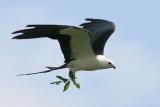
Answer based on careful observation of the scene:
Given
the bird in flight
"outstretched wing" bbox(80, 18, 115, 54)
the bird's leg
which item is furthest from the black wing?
"outstretched wing" bbox(80, 18, 115, 54)

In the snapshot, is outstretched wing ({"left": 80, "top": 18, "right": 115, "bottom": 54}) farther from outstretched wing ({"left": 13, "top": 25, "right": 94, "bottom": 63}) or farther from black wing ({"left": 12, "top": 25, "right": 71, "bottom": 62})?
black wing ({"left": 12, "top": 25, "right": 71, "bottom": 62})

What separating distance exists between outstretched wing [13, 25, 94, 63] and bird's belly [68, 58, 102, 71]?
132 millimetres

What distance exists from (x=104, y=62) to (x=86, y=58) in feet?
1.35

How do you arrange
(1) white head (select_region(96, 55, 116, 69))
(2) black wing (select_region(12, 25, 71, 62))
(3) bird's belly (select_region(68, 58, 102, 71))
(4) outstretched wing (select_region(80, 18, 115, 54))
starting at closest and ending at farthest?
(2) black wing (select_region(12, 25, 71, 62)) < (3) bird's belly (select_region(68, 58, 102, 71)) < (1) white head (select_region(96, 55, 116, 69)) < (4) outstretched wing (select_region(80, 18, 115, 54))

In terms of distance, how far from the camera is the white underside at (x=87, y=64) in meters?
18.9

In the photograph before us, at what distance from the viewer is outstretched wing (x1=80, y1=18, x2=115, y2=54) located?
20297mm

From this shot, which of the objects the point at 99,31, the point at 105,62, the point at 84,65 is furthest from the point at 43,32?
the point at 99,31

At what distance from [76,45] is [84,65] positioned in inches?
18.7

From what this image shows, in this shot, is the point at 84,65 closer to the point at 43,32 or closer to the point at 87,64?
the point at 87,64

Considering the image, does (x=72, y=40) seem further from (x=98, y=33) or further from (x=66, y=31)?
(x=98, y=33)

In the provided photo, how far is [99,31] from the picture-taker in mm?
21219

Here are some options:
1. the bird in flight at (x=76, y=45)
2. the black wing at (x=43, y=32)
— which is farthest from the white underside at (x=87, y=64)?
the black wing at (x=43, y=32)

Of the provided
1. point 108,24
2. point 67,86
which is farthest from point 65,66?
point 108,24

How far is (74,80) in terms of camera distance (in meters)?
17.9
